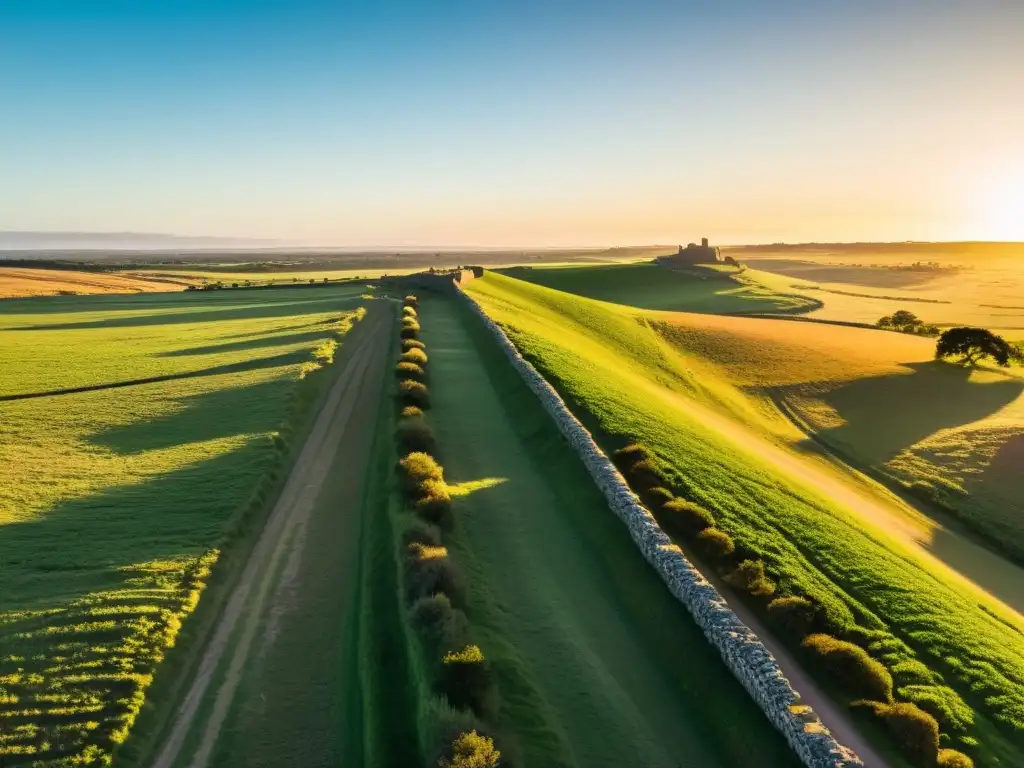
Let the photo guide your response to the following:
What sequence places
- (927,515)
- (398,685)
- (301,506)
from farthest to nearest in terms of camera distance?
(927,515)
(301,506)
(398,685)

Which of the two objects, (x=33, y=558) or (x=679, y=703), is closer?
(x=679, y=703)

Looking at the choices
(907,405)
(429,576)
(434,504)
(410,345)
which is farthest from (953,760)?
(907,405)

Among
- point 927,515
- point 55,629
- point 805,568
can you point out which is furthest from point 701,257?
point 55,629

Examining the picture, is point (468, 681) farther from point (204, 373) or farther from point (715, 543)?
point (204, 373)

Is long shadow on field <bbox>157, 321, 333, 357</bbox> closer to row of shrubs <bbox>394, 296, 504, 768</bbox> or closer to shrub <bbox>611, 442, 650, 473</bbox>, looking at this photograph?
row of shrubs <bbox>394, 296, 504, 768</bbox>

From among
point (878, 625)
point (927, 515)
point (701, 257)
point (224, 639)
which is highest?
point (701, 257)

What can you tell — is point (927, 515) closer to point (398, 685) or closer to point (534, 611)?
point (534, 611)

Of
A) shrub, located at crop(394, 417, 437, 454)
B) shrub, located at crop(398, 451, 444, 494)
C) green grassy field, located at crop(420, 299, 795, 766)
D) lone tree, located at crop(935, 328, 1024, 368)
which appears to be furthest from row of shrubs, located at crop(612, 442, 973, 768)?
lone tree, located at crop(935, 328, 1024, 368)
